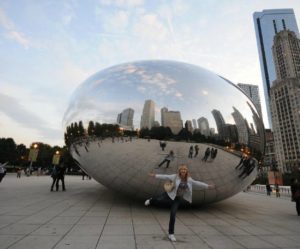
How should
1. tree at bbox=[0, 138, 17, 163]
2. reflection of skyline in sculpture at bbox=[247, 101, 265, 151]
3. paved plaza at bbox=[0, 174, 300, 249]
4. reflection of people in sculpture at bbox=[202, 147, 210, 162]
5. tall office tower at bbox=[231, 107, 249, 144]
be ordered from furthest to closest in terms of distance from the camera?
tree at bbox=[0, 138, 17, 163] < reflection of skyline in sculpture at bbox=[247, 101, 265, 151] < tall office tower at bbox=[231, 107, 249, 144] < reflection of people in sculpture at bbox=[202, 147, 210, 162] < paved plaza at bbox=[0, 174, 300, 249]

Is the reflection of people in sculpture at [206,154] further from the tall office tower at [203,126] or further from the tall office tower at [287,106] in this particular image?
the tall office tower at [287,106]

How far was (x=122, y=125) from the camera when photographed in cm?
667

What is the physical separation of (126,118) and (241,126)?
10.9 ft

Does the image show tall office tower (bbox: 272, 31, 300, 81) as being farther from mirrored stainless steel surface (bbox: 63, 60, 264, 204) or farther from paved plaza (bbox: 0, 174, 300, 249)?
paved plaza (bbox: 0, 174, 300, 249)

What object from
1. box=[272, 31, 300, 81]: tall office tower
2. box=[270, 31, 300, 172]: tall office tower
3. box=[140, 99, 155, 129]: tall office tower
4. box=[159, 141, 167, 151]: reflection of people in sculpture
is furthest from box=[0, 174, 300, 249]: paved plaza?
box=[272, 31, 300, 81]: tall office tower

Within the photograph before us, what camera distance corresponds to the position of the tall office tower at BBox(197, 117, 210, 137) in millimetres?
6398

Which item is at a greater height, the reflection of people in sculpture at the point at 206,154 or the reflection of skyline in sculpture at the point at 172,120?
the reflection of skyline in sculpture at the point at 172,120

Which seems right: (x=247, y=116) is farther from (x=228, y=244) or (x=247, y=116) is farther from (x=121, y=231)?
(x=121, y=231)

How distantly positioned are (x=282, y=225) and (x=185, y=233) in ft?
9.88

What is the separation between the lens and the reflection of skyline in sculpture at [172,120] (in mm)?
6316

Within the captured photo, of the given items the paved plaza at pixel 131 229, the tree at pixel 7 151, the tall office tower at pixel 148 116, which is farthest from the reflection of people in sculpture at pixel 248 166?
the tree at pixel 7 151

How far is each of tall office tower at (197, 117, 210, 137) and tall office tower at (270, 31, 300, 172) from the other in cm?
12787

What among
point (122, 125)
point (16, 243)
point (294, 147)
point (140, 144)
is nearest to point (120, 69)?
point (122, 125)

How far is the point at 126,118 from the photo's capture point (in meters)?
6.67
